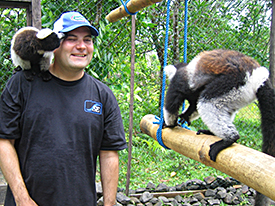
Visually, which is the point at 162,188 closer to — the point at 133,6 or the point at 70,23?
the point at 133,6

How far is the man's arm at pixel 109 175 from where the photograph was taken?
192 cm

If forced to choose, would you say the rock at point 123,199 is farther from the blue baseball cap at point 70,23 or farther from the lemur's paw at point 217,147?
the blue baseball cap at point 70,23

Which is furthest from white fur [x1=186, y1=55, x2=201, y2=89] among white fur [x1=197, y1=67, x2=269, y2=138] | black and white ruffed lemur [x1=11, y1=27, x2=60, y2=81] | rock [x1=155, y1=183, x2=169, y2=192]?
rock [x1=155, y1=183, x2=169, y2=192]

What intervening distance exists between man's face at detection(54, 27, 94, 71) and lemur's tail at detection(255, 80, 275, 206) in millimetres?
1619

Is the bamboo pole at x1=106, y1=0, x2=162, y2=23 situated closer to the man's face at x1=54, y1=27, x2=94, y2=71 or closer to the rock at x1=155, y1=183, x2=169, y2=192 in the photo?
the man's face at x1=54, y1=27, x2=94, y2=71

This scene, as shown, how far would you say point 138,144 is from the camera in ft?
17.8

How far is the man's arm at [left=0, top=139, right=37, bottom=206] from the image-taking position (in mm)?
1575

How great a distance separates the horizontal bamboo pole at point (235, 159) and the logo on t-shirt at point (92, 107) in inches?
40.7

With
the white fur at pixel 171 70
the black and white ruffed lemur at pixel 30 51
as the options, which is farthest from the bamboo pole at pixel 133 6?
the black and white ruffed lemur at pixel 30 51

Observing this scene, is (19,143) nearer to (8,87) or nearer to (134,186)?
(8,87)

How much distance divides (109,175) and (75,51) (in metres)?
0.95

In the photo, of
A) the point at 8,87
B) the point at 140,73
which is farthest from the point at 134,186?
the point at 8,87

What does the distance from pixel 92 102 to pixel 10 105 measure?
0.53 meters

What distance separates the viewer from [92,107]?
1829 mm
